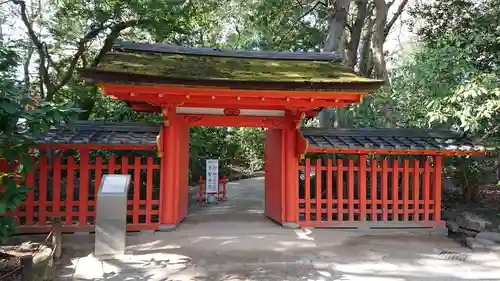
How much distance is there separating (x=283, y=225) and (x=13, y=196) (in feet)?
15.7

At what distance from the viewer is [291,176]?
777cm

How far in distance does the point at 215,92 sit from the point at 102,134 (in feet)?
8.46

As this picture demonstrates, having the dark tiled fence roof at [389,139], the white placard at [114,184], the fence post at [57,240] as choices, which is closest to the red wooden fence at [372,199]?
the dark tiled fence roof at [389,139]

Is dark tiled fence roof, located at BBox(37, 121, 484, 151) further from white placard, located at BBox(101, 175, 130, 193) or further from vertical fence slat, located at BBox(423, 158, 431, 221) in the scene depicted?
white placard, located at BBox(101, 175, 130, 193)

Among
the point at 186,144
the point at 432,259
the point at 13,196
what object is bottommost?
the point at 432,259

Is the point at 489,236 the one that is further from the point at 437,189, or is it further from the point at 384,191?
the point at 384,191

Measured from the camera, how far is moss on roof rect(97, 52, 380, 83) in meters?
6.34

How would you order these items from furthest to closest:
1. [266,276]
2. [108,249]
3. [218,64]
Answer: [218,64] < [108,249] < [266,276]

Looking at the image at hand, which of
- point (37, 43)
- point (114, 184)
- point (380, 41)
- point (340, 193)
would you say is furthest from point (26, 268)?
point (380, 41)

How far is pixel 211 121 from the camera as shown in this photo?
768cm

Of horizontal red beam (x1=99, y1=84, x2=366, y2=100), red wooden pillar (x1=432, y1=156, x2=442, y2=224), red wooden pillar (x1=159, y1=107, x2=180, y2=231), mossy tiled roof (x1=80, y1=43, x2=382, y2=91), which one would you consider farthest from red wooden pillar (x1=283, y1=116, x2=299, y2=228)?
red wooden pillar (x1=432, y1=156, x2=442, y2=224)

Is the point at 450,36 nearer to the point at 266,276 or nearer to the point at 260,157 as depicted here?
the point at 266,276

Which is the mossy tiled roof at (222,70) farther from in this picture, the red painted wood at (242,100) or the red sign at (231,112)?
the red sign at (231,112)

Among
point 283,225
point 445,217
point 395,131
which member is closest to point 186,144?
point 283,225
